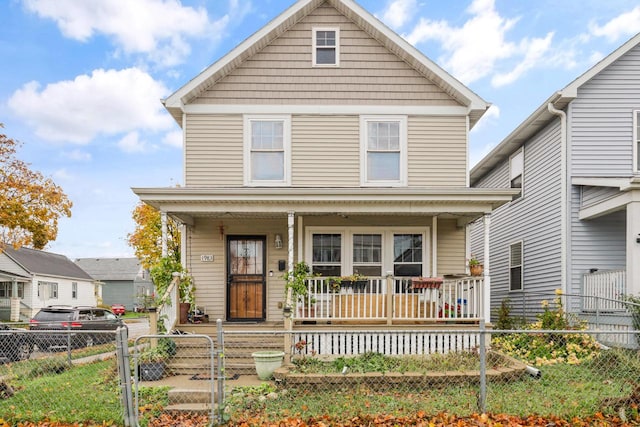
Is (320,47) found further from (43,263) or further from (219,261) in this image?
(43,263)

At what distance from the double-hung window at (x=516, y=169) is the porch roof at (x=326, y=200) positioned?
5.12 meters

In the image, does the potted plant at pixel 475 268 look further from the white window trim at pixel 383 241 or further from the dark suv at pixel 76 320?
the dark suv at pixel 76 320

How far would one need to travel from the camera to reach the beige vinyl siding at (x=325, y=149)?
1252 cm

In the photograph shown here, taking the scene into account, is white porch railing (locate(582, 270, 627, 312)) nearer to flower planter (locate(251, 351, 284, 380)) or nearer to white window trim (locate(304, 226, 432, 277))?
white window trim (locate(304, 226, 432, 277))

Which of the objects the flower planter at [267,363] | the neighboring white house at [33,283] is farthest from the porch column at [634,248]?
the neighboring white house at [33,283]

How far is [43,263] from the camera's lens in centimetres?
3562

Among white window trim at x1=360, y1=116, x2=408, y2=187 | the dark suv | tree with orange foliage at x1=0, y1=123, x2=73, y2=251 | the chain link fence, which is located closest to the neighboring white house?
tree with orange foliage at x1=0, y1=123, x2=73, y2=251

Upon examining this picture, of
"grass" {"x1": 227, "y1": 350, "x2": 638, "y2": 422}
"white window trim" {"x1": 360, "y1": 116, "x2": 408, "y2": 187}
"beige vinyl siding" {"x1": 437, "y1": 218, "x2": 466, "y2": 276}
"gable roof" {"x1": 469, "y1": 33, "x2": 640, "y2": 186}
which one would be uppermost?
"gable roof" {"x1": 469, "y1": 33, "x2": 640, "y2": 186}

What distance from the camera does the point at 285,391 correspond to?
7.63m

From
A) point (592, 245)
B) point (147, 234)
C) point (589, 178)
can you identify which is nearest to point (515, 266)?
point (592, 245)

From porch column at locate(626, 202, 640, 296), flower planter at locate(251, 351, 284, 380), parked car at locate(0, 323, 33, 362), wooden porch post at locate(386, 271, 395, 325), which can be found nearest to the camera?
flower planter at locate(251, 351, 284, 380)

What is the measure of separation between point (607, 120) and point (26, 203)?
2416cm

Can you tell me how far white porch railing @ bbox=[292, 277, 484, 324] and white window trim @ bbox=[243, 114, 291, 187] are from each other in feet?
9.01

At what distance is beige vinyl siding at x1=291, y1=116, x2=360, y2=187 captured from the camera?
41.1 feet
